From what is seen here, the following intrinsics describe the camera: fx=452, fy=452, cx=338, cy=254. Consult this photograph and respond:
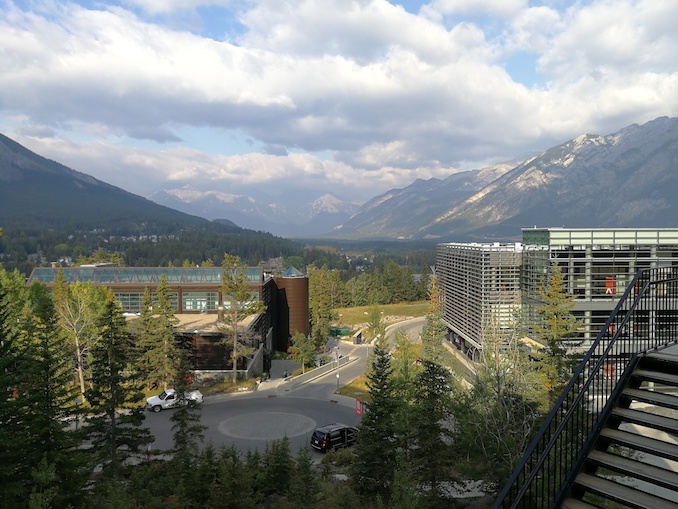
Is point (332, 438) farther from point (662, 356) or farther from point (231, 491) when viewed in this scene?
point (662, 356)

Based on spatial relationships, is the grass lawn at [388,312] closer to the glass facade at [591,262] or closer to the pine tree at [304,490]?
the glass facade at [591,262]

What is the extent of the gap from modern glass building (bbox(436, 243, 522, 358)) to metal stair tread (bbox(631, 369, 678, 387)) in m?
32.7

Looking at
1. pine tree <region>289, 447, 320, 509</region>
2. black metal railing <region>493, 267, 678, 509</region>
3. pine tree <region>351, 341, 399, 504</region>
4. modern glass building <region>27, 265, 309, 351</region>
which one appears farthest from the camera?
modern glass building <region>27, 265, 309, 351</region>

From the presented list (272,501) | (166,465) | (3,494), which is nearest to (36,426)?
(3,494)

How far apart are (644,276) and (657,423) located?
328 cm

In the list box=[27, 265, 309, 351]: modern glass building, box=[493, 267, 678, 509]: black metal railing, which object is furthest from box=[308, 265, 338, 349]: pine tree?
box=[493, 267, 678, 509]: black metal railing

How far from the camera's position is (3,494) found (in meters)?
12.7

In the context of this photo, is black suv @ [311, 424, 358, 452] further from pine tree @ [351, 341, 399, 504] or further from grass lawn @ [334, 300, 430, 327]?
grass lawn @ [334, 300, 430, 327]

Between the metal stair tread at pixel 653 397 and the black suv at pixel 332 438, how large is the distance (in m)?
20.5

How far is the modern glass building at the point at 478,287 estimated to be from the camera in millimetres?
44725

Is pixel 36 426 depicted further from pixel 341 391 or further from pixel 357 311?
pixel 357 311

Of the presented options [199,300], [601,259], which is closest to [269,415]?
[199,300]

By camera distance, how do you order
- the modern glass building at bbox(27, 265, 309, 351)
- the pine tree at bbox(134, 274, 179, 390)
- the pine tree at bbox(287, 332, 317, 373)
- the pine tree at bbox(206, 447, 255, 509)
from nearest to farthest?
the pine tree at bbox(206, 447, 255, 509) → the pine tree at bbox(134, 274, 179, 390) → the pine tree at bbox(287, 332, 317, 373) → the modern glass building at bbox(27, 265, 309, 351)

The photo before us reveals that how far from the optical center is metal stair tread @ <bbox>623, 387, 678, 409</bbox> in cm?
641
